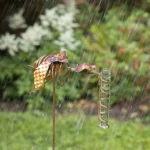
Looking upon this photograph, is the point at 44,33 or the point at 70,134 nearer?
the point at 70,134

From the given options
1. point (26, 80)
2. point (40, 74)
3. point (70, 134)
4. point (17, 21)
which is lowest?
point (70, 134)

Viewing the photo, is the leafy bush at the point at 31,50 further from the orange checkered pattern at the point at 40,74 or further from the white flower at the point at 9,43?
the orange checkered pattern at the point at 40,74

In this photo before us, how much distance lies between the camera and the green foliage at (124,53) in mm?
5016

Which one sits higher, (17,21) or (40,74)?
(40,74)

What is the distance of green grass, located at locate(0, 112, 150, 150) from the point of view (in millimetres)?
3836

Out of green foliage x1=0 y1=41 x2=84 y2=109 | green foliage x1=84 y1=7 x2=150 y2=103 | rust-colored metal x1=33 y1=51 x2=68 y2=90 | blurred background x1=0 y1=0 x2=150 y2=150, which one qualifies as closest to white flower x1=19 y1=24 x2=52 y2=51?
blurred background x1=0 y1=0 x2=150 y2=150

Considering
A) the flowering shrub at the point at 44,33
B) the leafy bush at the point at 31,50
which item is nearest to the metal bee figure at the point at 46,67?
the leafy bush at the point at 31,50

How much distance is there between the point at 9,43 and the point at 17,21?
1.18ft

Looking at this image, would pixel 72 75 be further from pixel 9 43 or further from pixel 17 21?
pixel 17 21

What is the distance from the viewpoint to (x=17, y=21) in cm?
558

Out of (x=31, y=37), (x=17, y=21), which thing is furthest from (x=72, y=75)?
(x=17, y=21)

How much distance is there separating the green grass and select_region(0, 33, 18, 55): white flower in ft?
3.40

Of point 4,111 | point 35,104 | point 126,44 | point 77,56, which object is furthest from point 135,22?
point 4,111

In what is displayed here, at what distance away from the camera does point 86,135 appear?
13.6 feet
